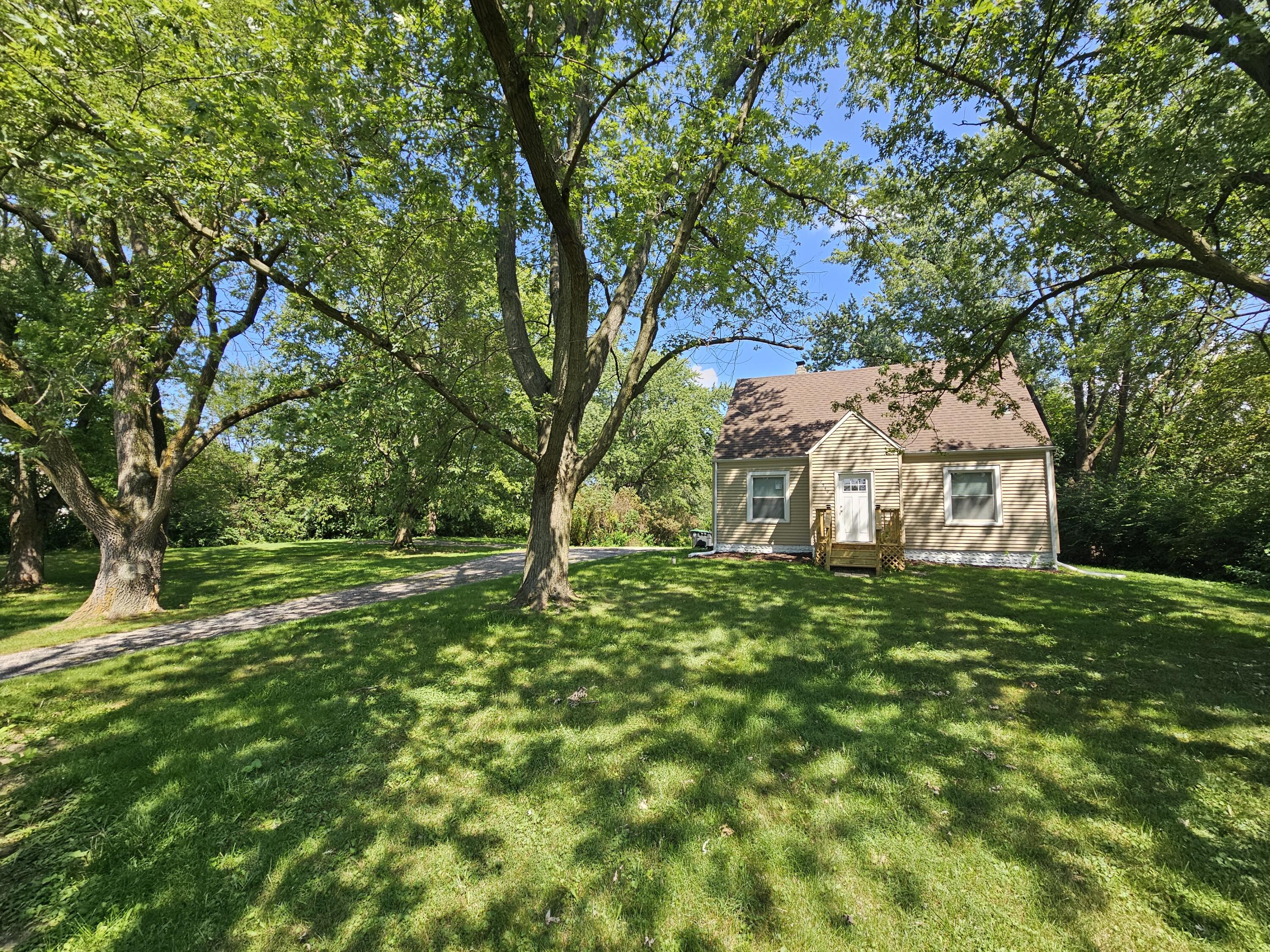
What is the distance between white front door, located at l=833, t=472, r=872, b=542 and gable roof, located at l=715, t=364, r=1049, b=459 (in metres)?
1.48

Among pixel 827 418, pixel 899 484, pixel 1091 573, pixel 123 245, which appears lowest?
pixel 1091 573

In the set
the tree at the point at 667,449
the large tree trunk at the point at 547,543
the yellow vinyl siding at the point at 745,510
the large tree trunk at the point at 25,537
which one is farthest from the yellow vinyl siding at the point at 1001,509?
the large tree trunk at the point at 25,537

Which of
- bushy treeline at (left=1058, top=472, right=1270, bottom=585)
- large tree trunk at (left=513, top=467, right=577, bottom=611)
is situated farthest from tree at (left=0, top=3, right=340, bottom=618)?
bushy treeline at (left=1058, top=472, right=1270, bottom=585)

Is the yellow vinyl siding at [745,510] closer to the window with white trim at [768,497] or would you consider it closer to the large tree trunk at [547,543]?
the window with white trim at [768,497]

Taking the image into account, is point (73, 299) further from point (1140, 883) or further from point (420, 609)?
point (1140, 883)

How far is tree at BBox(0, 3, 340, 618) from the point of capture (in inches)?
191

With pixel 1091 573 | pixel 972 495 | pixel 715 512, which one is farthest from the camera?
pixel 715 512

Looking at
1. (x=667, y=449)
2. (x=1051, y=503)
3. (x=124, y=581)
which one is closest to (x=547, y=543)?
(x=124, y=581)

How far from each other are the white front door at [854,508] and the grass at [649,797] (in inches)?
312

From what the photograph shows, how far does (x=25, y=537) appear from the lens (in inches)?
416

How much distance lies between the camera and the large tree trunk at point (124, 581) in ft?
25.8

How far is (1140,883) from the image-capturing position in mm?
2379

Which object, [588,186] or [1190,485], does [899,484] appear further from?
[588,186]

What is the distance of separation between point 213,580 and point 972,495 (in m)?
19.9
